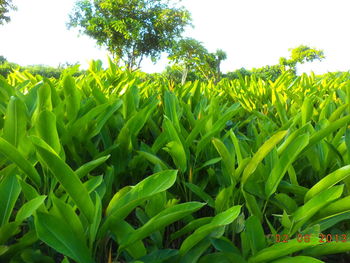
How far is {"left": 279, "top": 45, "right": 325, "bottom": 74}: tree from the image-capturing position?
1604 inches

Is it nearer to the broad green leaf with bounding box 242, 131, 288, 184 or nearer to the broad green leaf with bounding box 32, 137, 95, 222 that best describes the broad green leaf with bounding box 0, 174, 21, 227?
the broad green leaf with bounding box 32, 137, 95, 222

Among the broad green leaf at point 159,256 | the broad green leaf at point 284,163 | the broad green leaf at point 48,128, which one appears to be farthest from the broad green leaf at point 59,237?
the broad green leaf at point 284,163

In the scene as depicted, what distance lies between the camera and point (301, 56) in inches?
1630

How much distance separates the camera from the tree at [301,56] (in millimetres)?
40750

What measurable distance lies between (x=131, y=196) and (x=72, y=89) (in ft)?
1.90

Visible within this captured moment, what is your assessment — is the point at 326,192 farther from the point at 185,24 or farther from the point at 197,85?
the point at 185,24

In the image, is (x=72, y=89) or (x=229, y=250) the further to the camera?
(x=72, y=89)

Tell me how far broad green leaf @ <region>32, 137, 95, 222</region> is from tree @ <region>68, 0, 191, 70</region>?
25.1 m

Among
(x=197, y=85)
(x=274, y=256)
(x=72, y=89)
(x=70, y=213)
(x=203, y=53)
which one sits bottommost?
(x=274, y=256)

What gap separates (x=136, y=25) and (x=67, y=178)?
25.6m

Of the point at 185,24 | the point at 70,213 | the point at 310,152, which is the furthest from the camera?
the point at 185,24

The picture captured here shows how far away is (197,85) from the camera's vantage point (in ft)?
5.67

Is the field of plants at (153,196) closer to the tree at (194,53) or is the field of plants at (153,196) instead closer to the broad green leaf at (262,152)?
the broad green leaf at (262,152)

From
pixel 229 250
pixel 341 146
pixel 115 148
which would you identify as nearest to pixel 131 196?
pixel 229 250
